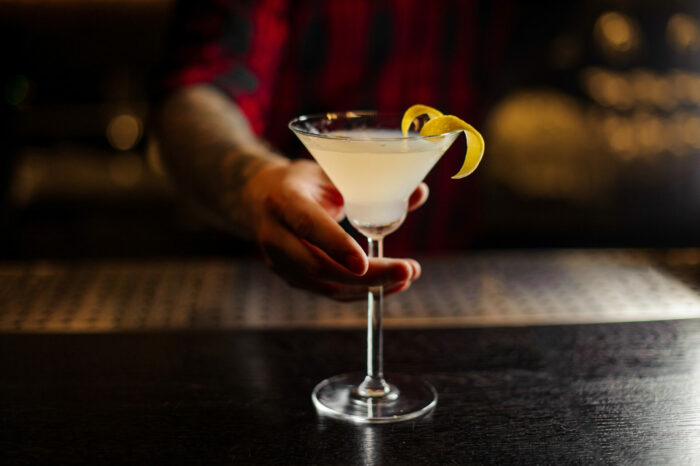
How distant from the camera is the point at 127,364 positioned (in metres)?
1.06

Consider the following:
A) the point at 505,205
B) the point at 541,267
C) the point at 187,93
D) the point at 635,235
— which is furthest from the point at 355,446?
the point at 635,235

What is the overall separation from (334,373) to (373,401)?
101 millimetres

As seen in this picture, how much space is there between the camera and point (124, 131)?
2.95 m

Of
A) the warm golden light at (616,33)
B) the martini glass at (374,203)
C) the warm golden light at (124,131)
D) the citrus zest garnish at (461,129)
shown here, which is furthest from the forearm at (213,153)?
the warm golden light at (616,33)

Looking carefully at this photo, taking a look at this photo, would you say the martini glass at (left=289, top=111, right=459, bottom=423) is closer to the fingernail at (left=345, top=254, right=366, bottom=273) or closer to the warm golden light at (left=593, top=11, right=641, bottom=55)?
the fingernail at (left=345, top=254, right=366, bottom=273)

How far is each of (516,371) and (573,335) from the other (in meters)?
0.17

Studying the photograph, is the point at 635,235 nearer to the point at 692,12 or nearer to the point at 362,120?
the point at 692,12

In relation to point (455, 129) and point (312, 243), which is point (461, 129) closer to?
point (455, 129)

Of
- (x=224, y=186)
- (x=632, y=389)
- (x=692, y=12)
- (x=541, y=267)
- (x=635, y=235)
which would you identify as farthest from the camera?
(x=635, y=235)

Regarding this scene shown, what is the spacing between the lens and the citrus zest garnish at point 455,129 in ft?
2.88

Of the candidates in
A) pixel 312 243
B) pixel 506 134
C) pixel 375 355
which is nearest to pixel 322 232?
pixel 312 243

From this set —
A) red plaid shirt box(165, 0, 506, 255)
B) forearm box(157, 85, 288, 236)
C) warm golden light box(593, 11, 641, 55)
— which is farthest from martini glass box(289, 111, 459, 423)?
warm golden light box(593, 11, 641, 55)

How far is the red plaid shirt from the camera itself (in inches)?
68.0

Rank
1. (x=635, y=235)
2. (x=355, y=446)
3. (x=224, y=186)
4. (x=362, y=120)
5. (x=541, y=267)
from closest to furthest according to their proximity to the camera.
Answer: (x=355, y=446) → (x=362, y=120) → (x=224, y=186) → (x=541, y=267) → (x=635, y=235)
